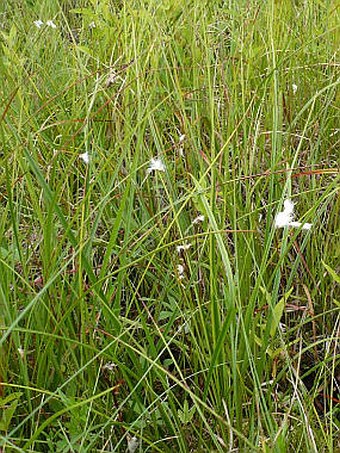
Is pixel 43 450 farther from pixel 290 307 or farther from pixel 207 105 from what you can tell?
pixel 207 105

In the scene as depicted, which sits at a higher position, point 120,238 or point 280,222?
point 280,222

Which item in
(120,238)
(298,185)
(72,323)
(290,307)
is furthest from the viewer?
(298,185)

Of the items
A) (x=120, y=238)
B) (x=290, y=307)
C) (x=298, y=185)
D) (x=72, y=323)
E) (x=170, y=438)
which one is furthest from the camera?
(x=298, y=185)

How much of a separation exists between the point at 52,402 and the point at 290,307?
48cm

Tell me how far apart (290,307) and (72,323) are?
1.32 ft

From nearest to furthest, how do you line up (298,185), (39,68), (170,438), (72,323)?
(170,438)
(72,323)
(298,185)
(39,68)

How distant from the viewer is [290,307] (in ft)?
4.14

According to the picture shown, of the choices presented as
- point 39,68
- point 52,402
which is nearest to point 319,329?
point 52,402

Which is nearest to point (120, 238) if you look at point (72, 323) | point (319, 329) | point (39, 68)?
point (72, 323)

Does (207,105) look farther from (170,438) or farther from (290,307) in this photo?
(170,438)

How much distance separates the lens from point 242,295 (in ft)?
3.82

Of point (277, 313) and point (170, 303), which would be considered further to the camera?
point (170, 303)

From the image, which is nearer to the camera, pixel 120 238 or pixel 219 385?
pixel 219 385

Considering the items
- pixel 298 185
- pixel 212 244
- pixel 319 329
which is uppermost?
pixel 212 244
